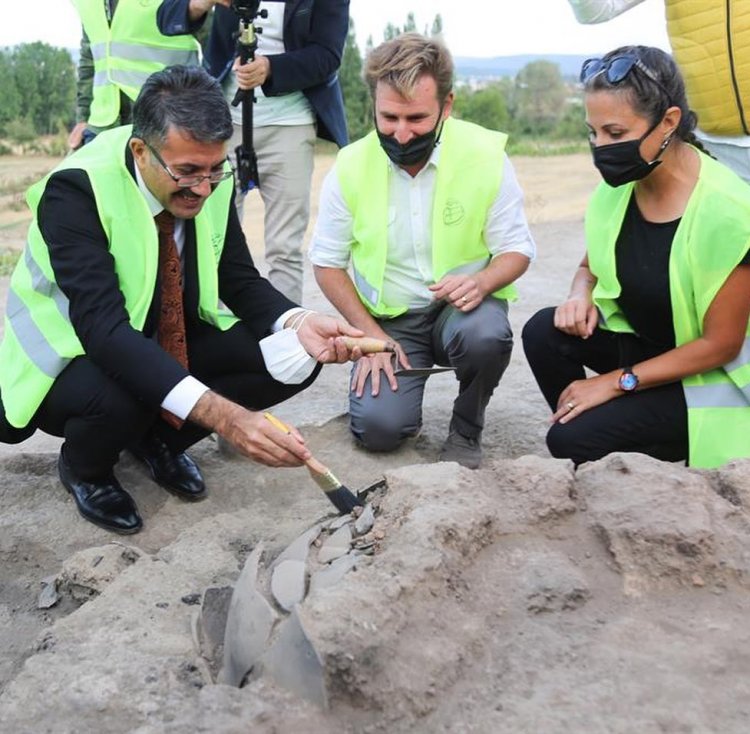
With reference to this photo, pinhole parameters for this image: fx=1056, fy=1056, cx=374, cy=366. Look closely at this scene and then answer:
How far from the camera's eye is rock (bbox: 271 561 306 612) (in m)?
2.07

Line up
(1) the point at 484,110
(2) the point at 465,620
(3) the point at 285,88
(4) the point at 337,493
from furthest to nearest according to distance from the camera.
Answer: (1) the point at 484,110 < (3) the point at 285,88 < (4) the point at 337,493 < (2) the point at 465,620

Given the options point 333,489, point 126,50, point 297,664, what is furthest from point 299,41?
point 297,664

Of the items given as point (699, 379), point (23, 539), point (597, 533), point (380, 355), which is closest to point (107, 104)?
point (380, 355)

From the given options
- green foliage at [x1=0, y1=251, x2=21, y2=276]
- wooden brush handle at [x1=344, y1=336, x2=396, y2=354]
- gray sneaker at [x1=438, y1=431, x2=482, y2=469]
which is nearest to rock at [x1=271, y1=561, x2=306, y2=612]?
wooden brush handle at [x1=344, y1=336, x2=396, y2=354]

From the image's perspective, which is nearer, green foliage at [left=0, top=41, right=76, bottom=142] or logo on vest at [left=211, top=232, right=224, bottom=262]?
logo on vest at [left=211, top=232, right=224, bottom=262]

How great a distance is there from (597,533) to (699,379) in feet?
3.02

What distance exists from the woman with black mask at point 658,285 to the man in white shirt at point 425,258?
0.34 meters

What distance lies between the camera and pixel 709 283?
112 inches

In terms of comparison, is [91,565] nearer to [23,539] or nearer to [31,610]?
[31,610]

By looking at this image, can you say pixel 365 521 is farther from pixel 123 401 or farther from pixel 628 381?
pixel 628 381

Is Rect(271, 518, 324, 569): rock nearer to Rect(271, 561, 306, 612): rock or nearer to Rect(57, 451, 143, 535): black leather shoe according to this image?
Rect(271, 561, 306, 612): rock

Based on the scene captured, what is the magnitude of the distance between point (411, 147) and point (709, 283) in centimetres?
102

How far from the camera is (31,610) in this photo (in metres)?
2.78

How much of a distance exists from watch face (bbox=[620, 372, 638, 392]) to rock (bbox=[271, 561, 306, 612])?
4.11ft
